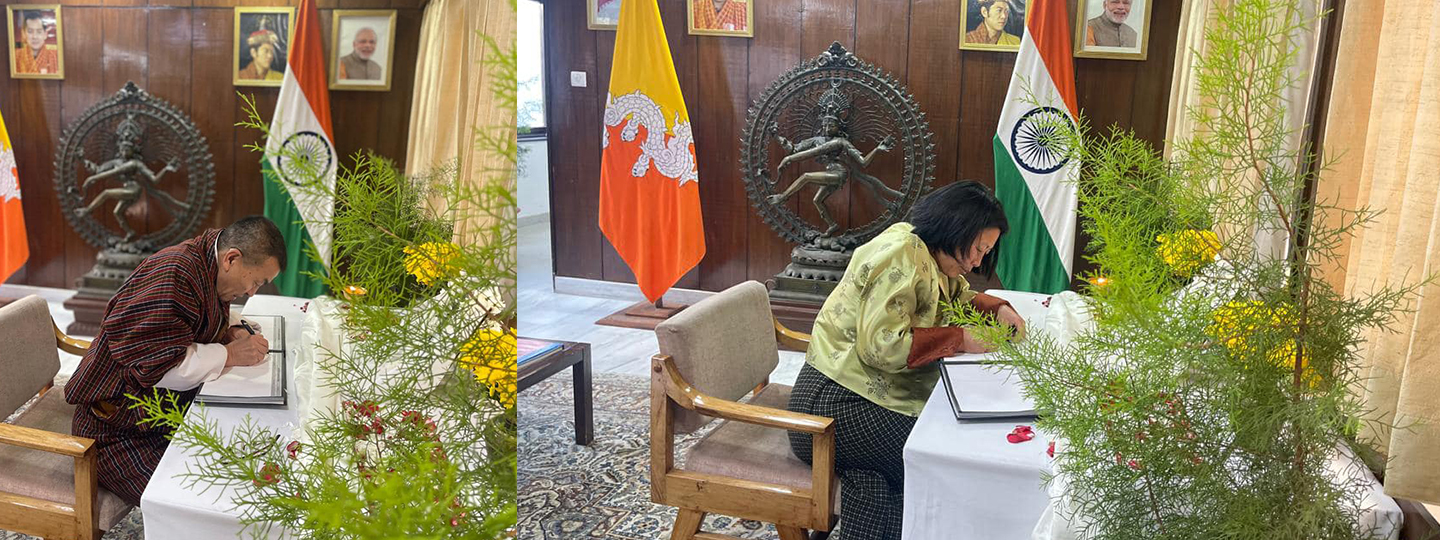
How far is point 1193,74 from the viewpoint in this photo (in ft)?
4.73

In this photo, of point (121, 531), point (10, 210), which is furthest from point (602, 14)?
point (121, 531)

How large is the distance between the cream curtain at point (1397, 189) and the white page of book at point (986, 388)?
1.68 feet

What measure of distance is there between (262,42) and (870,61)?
96 cm

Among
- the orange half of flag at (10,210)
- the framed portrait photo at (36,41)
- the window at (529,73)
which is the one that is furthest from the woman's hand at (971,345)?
the orange half of flag at (10,210)

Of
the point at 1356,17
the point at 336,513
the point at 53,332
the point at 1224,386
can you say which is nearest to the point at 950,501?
the point at 1224,386

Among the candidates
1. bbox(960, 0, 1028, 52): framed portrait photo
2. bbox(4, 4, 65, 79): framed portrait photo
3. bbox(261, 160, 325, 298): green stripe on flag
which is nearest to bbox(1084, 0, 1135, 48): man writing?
bbox(960, 0, 1028, 52): framed portrait photo

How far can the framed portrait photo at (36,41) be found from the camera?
188 centimetres

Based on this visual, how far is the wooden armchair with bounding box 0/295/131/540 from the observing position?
1.71 metres

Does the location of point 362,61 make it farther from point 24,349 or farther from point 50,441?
point 24,349

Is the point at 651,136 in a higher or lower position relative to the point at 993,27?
lower

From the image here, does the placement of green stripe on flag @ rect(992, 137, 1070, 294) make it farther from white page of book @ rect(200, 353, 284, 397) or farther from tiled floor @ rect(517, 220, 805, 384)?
white page of book @ rect(200, 353, 284, 397)

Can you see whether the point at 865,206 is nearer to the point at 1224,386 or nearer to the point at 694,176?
the point at 694,176

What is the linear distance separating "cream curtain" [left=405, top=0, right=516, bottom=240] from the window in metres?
0.02

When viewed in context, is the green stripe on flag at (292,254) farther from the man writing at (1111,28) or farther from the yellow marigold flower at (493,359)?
the man writing at (1111,28)
